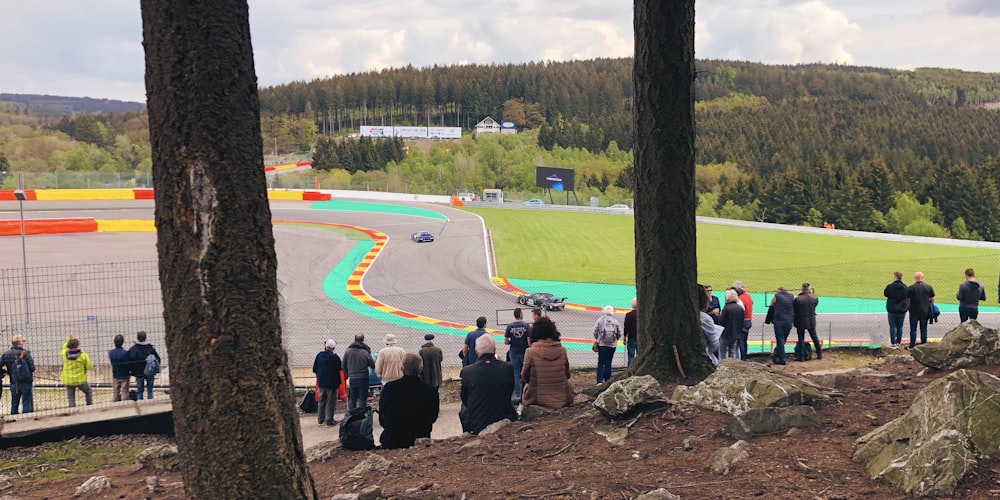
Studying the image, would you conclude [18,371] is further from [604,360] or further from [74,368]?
[604,360]

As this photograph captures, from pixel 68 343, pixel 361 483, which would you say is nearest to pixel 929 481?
pixel 361 483

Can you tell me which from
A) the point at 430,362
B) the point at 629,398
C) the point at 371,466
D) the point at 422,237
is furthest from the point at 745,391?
the point at 422,237

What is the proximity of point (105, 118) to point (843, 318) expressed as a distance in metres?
145

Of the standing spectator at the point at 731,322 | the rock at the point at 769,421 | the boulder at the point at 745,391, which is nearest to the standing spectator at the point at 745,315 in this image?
the standing spectator at the point at 731,322

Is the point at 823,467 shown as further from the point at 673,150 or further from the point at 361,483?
the point at 673,150

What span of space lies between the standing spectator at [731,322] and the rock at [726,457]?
22.0 ft

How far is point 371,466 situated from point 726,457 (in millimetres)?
2521

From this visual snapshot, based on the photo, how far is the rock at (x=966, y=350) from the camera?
23.2 ft

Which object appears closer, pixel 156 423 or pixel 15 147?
pixel 156 423

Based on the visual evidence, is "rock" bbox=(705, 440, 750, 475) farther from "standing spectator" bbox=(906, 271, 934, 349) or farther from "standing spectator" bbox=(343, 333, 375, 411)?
"standing spectator" bbox=(906, 271, 934, 349)

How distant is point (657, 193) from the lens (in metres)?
7.98

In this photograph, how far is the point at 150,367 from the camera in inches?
444

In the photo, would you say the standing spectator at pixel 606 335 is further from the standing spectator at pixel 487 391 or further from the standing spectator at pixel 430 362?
the standing spectator at pixel 487 391

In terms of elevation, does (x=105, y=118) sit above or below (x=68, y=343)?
above
